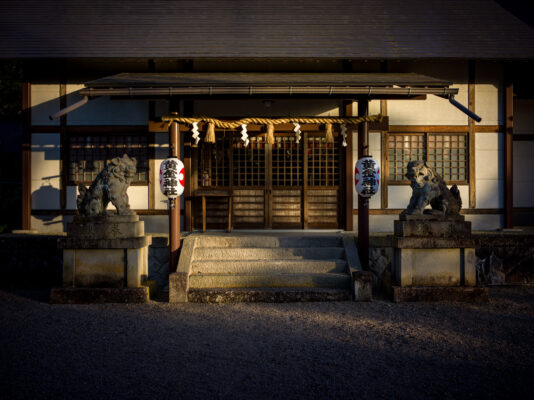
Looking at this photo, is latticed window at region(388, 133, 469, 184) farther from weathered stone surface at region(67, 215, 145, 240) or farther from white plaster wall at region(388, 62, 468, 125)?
weathered stone surface at region(67, 215, 145, 240)

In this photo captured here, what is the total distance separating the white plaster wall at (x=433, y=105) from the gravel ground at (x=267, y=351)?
497 centimetres

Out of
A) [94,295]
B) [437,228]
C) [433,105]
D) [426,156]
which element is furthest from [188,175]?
[433,105]

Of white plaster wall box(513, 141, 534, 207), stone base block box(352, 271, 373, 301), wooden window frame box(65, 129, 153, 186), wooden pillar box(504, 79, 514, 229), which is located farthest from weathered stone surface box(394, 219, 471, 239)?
wooden window frame box(65, 129, 153, 186)

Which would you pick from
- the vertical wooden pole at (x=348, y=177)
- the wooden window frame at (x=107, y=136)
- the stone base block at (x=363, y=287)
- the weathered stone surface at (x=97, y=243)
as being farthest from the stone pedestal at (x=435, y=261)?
the wooden window frame at (x=107, y=136)

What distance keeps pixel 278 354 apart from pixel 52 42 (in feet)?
30.4

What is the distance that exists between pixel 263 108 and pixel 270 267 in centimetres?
457

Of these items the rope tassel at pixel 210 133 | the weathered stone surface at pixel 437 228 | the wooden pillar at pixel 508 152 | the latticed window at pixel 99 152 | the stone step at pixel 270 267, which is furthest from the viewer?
the latticed window at pixel 99 152

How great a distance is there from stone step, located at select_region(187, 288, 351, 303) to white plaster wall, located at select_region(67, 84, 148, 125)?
17.0 ft

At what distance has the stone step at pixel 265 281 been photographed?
6.58 m

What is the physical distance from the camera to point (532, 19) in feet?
32.3

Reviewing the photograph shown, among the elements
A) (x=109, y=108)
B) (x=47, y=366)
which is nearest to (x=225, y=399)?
(x=47, y=366)

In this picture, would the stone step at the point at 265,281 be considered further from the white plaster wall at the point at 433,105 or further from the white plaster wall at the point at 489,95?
the white plaster wall at the point at 489,95

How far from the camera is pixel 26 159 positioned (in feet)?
30.7

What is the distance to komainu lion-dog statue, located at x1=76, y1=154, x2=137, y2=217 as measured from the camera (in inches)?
253
